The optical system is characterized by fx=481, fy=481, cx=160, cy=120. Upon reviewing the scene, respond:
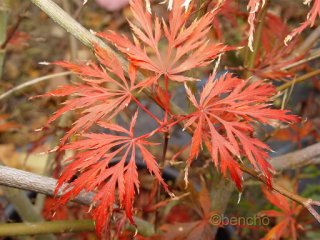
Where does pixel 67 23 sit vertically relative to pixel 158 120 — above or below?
above

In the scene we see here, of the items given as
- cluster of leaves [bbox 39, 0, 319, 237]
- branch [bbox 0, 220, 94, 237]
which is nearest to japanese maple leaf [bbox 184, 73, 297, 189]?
cluster of leaves [bbox 39, 0, 319, 237]

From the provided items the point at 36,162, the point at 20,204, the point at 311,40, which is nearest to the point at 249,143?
the point at 311,40

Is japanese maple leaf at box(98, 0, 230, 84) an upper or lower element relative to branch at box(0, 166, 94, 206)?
upper

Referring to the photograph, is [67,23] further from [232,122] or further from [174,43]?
[232,122]

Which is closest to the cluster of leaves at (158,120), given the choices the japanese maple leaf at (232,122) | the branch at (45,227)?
the japanese maple leaf at (232,122)

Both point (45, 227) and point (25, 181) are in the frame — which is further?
point (45, 227)

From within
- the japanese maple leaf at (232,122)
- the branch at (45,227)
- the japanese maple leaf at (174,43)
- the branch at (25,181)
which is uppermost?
the japanese maple leaf at (174,43)

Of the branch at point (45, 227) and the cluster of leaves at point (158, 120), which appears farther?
the branch at point (45, 227)

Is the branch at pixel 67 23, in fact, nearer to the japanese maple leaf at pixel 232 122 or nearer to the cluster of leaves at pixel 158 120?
the cluster of leaves at pixel 158 120

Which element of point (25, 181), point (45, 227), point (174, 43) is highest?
point (174, 43)

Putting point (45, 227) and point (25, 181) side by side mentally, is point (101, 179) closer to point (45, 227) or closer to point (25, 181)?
point (25, 181)

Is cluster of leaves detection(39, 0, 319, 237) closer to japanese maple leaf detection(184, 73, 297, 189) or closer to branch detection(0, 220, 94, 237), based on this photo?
japanese maple leaf detection(184, 73, 297, 189)

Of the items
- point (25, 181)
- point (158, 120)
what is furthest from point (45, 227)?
point (158, 120)
